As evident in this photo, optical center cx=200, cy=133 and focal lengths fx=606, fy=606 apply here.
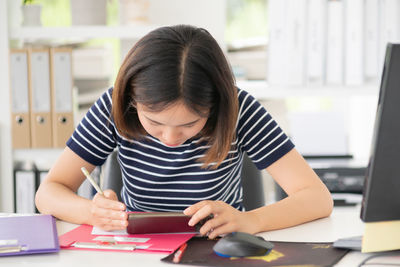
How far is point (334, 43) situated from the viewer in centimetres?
230

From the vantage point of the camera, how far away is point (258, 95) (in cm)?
232

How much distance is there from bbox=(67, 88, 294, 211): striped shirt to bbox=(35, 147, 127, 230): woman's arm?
4 cm

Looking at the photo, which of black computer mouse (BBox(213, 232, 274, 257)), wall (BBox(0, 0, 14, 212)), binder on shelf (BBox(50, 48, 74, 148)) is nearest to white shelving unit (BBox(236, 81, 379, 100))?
binder on shelf (BBox(50, 48, 74, 148))

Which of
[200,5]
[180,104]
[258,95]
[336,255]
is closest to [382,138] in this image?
[336,255]

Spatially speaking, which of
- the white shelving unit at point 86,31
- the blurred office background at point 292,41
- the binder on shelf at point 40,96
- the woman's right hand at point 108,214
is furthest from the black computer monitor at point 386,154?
the binder on shelf at point 40,96

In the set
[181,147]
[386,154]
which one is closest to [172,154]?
[181,147]

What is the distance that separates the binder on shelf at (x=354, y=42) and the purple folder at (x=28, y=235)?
4.60 ft

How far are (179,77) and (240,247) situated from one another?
1.15 feet

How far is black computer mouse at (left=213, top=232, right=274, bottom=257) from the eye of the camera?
1042 millimetres

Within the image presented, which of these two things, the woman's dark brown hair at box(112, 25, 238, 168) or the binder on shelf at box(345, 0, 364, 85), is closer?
the woman's dark brown hair at box(112, 25, 238, 168)

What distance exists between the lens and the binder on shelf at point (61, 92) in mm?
2271

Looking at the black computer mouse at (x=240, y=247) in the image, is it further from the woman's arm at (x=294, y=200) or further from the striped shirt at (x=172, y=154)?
the striped shirt at (x=172, y=154)

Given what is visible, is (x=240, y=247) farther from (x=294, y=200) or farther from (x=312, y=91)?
(x=312, y=91)

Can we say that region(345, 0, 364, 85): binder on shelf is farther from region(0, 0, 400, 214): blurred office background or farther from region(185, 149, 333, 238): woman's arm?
region(185, 149, 333, 238): woman's arm
